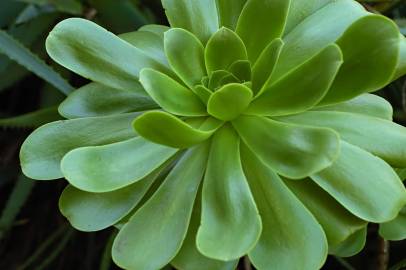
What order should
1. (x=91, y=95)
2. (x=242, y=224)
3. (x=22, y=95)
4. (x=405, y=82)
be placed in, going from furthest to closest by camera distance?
(x=22, y=95), (x=405, y=82), (x=91, y=95), (x=242, y=224)

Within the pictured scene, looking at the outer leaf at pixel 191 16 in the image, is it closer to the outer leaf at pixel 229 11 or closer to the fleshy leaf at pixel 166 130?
the outer leaf at pixel 229 11

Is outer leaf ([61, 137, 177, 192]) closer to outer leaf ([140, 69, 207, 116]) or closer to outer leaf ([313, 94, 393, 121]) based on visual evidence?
outer leaf ([140, 69, 207, 116])

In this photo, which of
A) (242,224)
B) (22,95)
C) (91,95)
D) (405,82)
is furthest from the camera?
(22,95)

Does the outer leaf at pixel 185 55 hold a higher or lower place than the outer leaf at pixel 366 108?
higher

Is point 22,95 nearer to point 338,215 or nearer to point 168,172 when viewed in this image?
point 168,172

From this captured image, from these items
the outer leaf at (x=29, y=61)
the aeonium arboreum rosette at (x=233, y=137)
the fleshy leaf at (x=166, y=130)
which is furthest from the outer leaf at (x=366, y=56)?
the outer leaf at (x=29, y=61)

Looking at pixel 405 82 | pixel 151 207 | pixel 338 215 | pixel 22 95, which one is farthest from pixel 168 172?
pixel 22 95
